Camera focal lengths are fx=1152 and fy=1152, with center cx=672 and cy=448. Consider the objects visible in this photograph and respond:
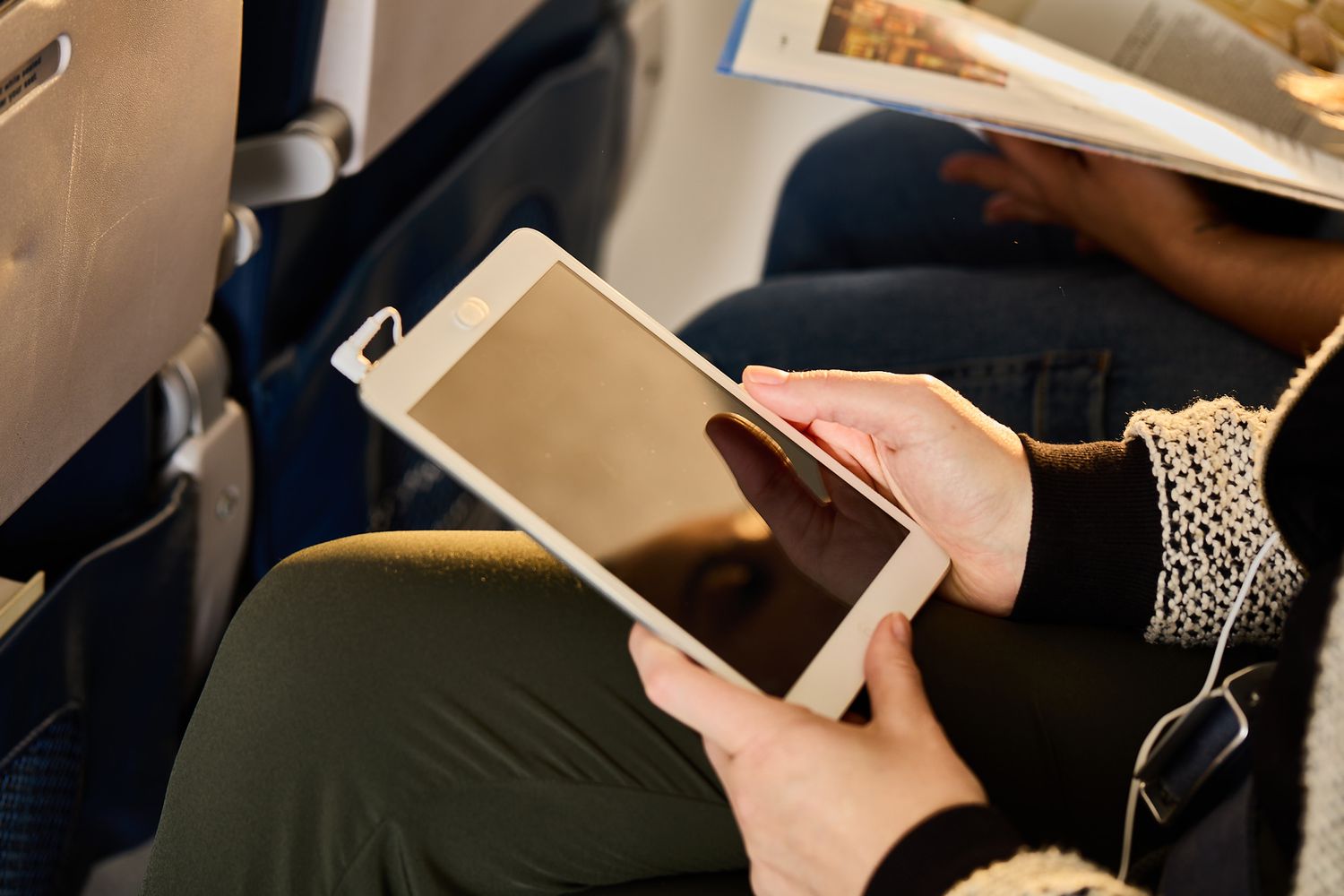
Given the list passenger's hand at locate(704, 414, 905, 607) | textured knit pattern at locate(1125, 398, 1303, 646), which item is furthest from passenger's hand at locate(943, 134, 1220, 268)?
passenger's hand at locate(704, 414, 905, 607)

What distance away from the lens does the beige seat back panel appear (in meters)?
0.42

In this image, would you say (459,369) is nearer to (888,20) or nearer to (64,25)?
(64,25)

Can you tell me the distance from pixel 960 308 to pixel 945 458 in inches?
11.0

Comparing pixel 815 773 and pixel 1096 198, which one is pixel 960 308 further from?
pixel 815 773

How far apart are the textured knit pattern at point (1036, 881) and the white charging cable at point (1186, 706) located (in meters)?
0.09

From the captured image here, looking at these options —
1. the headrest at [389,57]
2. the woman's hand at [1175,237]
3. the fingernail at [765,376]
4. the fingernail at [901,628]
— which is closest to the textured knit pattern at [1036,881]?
the fingernail at [901,628]

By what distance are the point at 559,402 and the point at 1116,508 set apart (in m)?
0.27

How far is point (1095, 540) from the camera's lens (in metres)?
0.56

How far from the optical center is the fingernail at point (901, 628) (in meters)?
0.52

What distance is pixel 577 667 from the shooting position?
0.53 meters

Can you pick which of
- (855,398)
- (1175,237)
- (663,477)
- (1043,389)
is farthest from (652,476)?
(1175,237)

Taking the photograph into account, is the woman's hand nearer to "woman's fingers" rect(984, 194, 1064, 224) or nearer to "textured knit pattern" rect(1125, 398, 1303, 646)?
"woman's fingers" rect(984, 194, 1064, 224)

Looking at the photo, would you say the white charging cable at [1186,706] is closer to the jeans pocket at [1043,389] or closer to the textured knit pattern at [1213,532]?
the textured knit pattern at [1213,532]

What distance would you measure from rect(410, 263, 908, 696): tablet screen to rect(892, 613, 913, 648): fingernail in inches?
1.0
